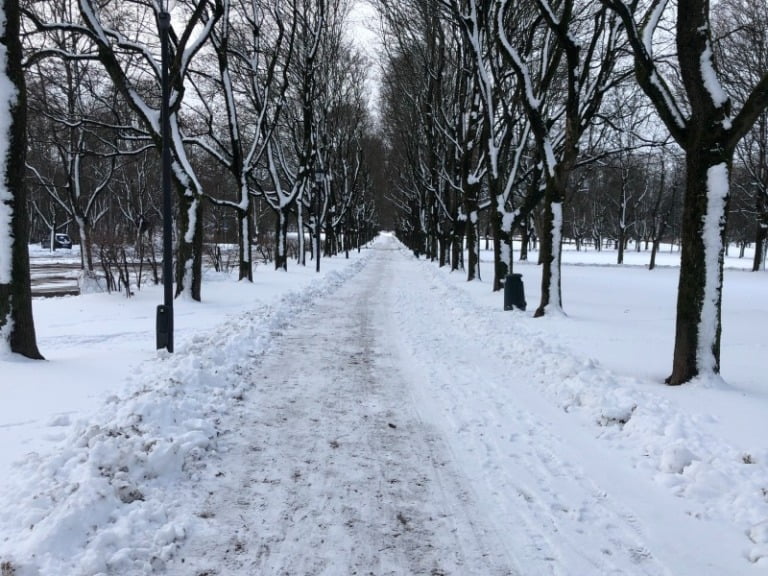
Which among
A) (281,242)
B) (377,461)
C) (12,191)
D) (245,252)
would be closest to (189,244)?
(245,252)

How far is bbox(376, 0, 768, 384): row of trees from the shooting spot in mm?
6285

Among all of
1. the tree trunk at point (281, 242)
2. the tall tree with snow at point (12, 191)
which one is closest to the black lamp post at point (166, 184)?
the tall tree with snow at point (12, 191)

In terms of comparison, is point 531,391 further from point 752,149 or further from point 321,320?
point 752,149

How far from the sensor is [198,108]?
2178 cm

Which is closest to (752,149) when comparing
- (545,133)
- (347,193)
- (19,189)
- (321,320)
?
(347,193)

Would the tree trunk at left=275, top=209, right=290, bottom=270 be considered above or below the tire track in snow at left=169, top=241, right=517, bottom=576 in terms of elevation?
above

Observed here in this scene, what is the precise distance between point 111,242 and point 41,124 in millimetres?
9316

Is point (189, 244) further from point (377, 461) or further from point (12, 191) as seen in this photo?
point (377, 461)

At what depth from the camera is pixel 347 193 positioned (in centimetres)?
4159

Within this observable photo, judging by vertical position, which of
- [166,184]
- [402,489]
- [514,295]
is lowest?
[402,489]

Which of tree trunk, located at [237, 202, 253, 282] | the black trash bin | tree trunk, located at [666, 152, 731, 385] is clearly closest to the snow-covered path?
tree trunk, located at [666, 152, 731, 385]

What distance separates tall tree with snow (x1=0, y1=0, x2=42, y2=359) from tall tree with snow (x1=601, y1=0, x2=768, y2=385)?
26.0 feet

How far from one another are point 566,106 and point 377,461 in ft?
32.2

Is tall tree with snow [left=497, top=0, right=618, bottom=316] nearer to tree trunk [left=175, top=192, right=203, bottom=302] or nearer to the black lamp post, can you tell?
the black lamp post
